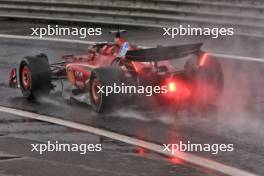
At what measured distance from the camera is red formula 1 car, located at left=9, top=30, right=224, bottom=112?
8805 mm

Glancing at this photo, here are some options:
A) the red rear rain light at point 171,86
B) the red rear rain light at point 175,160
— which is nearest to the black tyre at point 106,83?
the red rear rain light at point 171,86

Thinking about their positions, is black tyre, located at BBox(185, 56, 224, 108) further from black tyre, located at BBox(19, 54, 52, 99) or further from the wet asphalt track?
black tyre, located at BBox(19, 54, 52, 99)

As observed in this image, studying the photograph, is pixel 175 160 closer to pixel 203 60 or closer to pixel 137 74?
pixel 137 74

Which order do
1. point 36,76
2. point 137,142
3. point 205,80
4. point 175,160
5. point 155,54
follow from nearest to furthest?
point 175,160 → point 137,142 → point 155,54 → point 205,80 → point 36,76

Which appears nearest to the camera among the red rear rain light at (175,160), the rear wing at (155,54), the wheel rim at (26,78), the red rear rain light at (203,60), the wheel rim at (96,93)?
the red rear rain light at (175,160)

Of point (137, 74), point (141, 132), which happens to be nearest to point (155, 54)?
point (137, 74)

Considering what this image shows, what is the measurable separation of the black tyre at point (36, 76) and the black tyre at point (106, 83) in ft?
4.16

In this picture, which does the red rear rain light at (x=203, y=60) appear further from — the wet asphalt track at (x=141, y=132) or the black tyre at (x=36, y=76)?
the black tyre at (x=36, y=76)

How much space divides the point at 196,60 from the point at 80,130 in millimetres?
1910

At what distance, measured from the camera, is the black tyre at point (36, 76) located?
10094mm

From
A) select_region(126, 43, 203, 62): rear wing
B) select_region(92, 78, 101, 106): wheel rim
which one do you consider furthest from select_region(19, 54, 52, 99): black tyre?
select_region(126, 43, 203, 62): rear wing

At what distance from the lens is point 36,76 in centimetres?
1010

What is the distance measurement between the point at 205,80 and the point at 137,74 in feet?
3.10

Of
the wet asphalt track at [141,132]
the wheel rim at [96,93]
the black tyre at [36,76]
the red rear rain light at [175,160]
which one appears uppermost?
the black tyre at [36,76]
